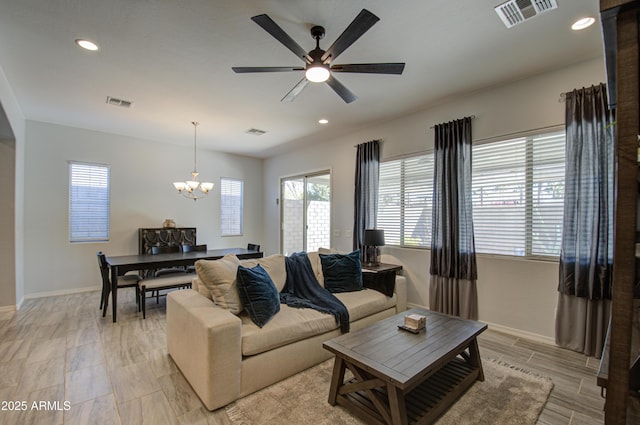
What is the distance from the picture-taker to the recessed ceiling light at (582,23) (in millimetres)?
2302

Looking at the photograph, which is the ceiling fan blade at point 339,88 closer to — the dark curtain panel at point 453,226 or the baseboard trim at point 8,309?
the dark curtain panel at point 453,226

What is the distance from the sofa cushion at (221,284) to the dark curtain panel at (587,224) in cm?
334

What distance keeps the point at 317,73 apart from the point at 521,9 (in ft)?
5.32

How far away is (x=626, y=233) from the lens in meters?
0.72

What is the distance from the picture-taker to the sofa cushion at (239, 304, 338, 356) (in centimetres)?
223

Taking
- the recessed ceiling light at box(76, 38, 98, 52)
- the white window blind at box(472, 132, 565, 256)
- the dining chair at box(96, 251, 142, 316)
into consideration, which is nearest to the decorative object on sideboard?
the white window blind at box(472, 132, 565, 256)

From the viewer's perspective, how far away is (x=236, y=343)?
6.93 ft

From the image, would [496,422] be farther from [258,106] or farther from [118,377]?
[258,106]

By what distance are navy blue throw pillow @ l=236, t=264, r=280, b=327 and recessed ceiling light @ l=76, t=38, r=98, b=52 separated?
8.19ft

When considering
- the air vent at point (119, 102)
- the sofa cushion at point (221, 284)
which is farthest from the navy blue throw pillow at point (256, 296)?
the air vent at point (119, 102)

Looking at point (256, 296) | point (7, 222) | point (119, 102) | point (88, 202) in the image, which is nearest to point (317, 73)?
point (256, 296)

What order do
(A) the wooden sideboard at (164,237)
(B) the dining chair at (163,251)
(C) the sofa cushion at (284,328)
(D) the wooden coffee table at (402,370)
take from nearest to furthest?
(D) the wooden coffee table at (402,370) < (C) the sofa cushion at (284,328) < (B) the dining chair at (163,251) < (A) the wooden sideboard at (164,237)

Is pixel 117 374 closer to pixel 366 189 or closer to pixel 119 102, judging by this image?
pixel 119 102

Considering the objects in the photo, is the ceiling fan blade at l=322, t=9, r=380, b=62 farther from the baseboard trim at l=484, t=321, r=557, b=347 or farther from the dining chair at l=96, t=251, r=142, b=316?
the dining chair at l=96, t=251, r=142, b=316
